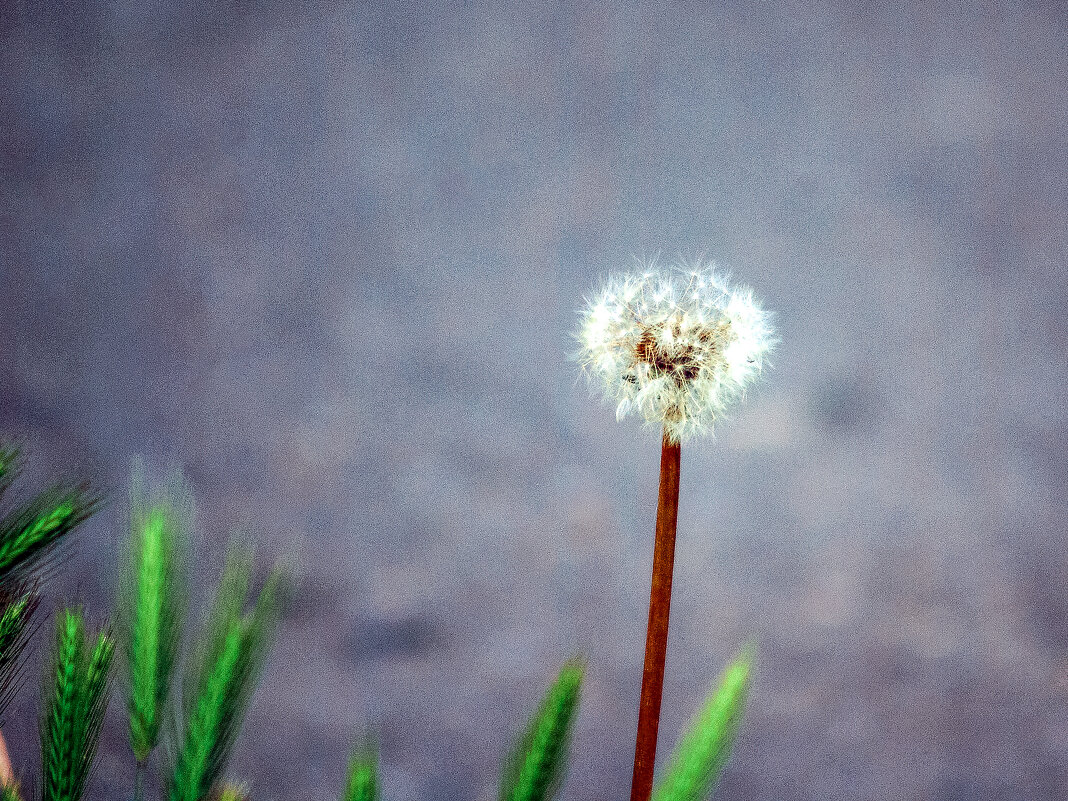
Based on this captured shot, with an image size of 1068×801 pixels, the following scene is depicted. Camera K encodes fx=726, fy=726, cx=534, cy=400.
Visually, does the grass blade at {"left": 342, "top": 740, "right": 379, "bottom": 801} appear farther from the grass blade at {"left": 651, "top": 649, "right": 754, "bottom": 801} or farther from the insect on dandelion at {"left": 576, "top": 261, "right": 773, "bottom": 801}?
the insect on dandelion at {"left": 576, "top": 261, "right": 773, "bottom": 801}

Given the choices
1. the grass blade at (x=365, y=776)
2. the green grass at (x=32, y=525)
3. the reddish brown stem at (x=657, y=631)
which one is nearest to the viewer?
the grass blade at (x=365, y=776)

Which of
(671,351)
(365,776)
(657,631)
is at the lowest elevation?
(365,776)

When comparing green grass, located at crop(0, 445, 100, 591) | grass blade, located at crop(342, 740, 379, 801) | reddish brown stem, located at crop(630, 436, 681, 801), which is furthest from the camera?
reddish brown stem, located at crop(630, 436, 681, 801)

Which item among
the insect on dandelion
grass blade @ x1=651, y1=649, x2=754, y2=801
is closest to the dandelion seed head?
A: the insect on dandelion

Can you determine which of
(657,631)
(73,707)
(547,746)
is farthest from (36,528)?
(657,631)

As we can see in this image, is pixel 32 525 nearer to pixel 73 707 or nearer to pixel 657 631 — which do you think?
pixel 73 707

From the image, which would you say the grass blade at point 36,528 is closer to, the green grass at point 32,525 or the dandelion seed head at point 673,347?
the green grass at point 32,525

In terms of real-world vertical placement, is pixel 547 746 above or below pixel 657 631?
below

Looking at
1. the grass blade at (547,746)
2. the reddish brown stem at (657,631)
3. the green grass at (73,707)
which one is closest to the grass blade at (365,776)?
the grass blade at (547,746)
